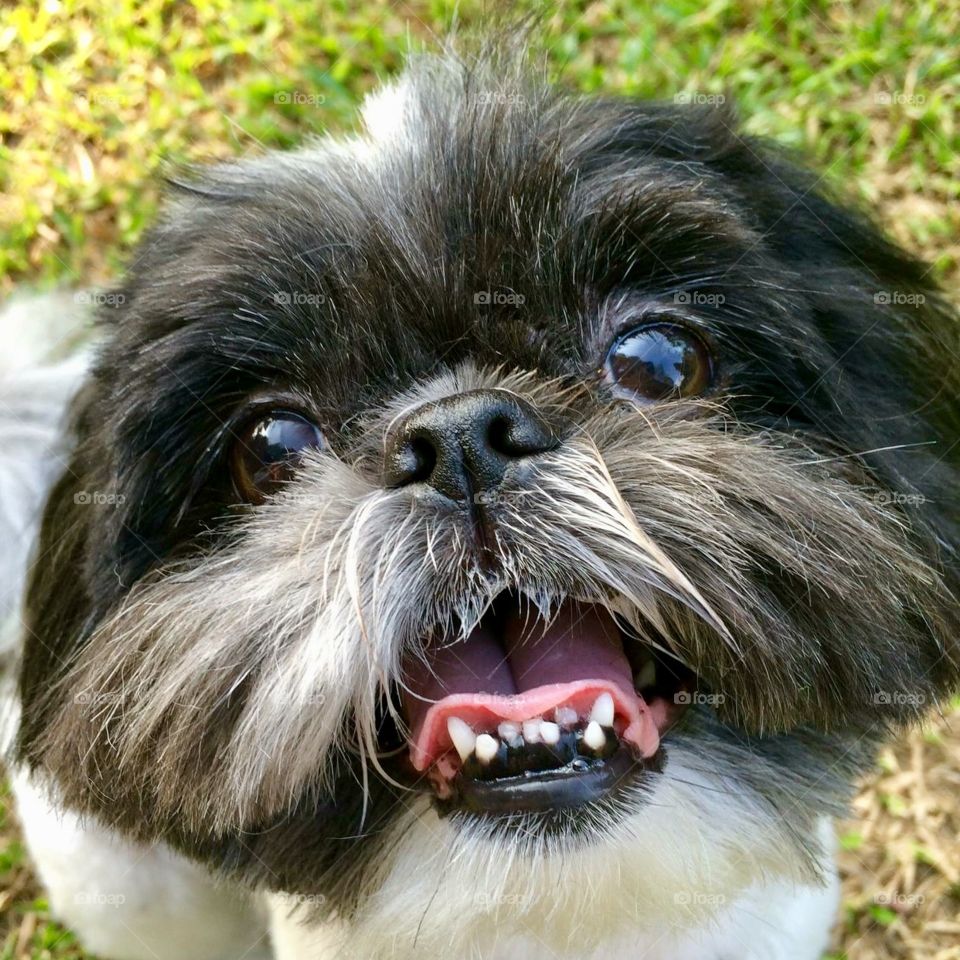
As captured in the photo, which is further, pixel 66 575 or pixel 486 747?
pixel 66 575

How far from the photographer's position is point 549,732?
5.29 ft

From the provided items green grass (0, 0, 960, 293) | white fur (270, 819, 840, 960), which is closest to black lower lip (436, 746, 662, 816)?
white fur (270, 819, 840, 960)

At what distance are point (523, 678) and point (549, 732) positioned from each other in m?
0.09

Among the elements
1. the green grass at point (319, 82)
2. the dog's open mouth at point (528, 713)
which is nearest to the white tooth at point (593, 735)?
the dog's open mouth at point (528, 713)

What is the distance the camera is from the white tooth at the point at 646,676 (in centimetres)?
178

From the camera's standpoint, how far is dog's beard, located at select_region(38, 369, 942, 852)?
154 cm

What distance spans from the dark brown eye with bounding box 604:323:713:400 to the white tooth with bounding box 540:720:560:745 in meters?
0.63

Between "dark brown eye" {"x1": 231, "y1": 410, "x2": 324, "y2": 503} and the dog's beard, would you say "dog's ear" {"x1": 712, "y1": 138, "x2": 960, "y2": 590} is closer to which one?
the dog's beard

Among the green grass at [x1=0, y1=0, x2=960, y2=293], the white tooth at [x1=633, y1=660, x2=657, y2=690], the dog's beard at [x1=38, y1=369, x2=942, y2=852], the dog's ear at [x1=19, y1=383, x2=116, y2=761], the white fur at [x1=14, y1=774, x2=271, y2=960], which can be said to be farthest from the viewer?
the green grass at [x1=0, y1=0, x2=960, y2=293]

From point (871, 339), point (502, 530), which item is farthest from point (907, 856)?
point (502, 530)

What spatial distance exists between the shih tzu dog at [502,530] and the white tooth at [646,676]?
17 millimetres

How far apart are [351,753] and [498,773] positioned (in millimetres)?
246

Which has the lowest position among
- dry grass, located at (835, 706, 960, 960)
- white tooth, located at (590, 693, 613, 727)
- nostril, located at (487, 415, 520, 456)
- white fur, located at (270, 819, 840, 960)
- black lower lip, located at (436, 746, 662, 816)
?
dry grass, located at (835, 706, 960, 960)

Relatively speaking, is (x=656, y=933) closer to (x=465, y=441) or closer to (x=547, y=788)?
(x=547, y=788)
